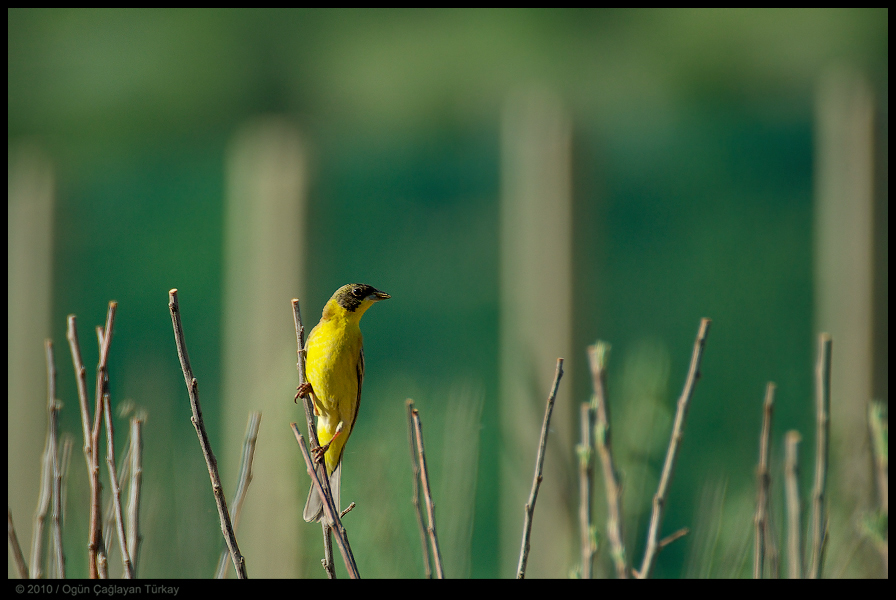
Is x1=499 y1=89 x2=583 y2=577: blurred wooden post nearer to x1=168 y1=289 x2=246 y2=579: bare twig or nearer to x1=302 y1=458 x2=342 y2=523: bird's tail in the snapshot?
x1=302 y1=458 x2=342 y2=523: bird's tail


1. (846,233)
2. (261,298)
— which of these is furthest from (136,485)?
(846,233)

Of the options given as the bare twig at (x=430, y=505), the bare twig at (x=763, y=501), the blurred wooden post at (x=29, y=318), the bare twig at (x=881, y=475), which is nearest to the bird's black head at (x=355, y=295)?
the bare twig at (x=430, y=505)

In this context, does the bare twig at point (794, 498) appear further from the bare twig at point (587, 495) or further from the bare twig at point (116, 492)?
the bare twig at point (116, 492)

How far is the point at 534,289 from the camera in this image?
7.72 ft

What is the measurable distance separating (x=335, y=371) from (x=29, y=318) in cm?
156

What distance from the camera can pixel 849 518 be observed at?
1.62 m

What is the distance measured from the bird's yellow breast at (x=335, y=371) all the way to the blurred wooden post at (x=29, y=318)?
1432 mm

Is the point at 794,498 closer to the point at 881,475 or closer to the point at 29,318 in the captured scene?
the point at 881,475

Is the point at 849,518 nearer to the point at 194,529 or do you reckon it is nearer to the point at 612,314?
the point at 612,314

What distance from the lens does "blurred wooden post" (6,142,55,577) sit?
2357 millimetres

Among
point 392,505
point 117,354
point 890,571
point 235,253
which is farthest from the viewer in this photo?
point 235,253

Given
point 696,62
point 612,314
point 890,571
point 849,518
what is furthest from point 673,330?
point 696,62

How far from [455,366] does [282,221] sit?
71 cm

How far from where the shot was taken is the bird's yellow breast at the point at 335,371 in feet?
4.34
